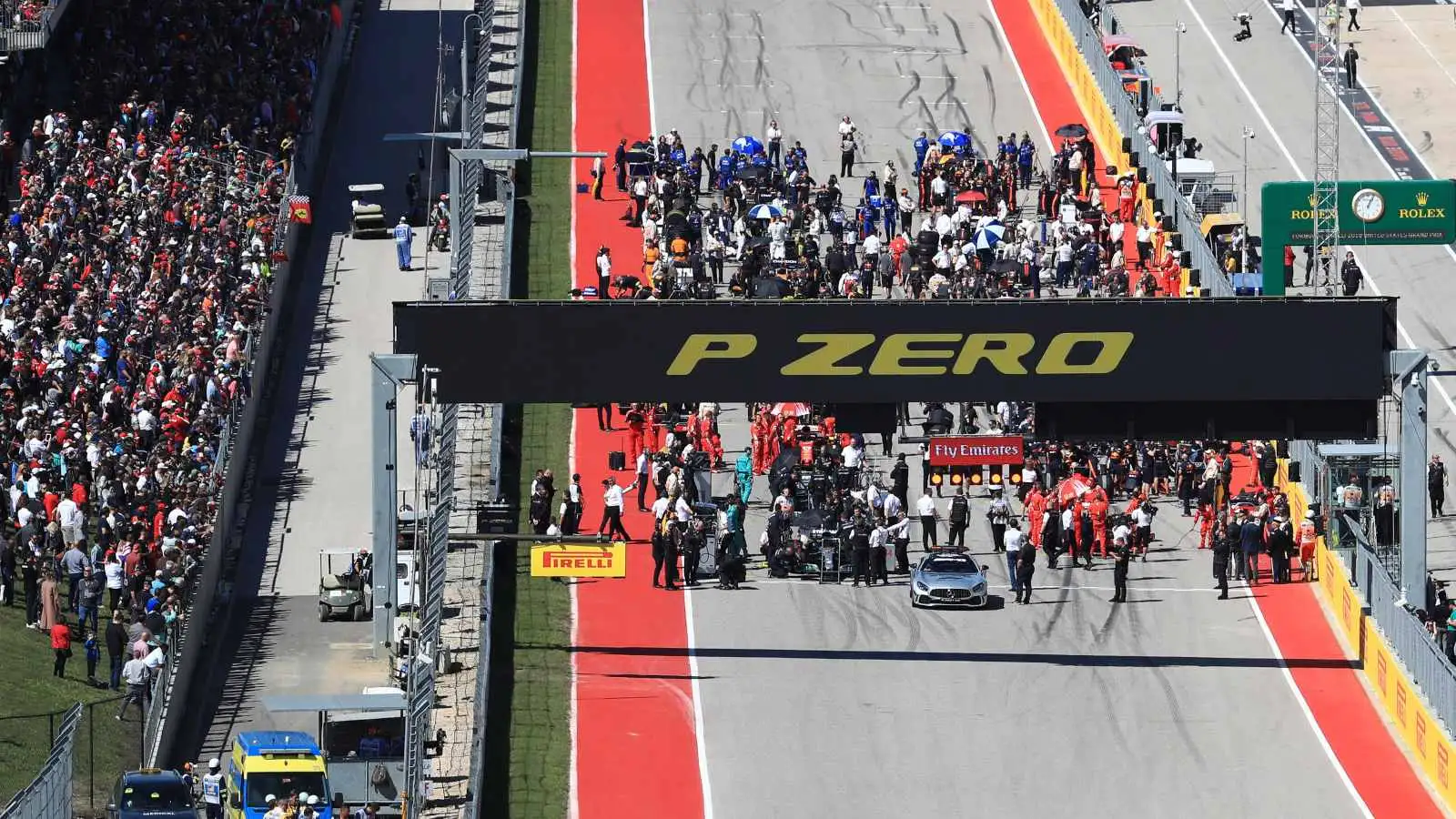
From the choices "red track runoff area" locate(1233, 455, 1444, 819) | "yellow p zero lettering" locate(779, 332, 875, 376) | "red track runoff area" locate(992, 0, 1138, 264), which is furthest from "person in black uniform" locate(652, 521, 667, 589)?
"red track runoff area" locate(992, 0, 1138, 264)

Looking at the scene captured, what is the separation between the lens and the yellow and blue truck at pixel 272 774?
137 feet

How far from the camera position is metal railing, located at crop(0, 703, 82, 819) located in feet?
95.9

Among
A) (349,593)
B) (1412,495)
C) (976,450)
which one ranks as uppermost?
(976,450)

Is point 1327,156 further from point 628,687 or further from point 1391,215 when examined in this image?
point 628,687

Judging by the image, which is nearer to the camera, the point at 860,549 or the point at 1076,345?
the point at 1076,345

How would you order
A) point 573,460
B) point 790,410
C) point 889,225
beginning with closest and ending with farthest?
point 790,410 < point 573,460 < point 889,225

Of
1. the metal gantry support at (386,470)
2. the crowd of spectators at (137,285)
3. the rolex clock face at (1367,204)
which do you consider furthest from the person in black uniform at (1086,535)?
the crowd of spectators at (137,285)

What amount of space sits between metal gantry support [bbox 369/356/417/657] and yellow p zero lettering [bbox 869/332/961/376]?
23.7 feet

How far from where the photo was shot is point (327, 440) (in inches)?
2333

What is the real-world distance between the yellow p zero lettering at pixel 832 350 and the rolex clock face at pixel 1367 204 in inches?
836

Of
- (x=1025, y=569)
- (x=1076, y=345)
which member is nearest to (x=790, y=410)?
(x=1025, y=569)

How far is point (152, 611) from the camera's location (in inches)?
1891

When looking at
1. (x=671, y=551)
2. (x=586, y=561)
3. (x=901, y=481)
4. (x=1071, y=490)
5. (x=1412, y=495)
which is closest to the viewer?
(x=1412, y=495)

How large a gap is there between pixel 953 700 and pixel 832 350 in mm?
6224
